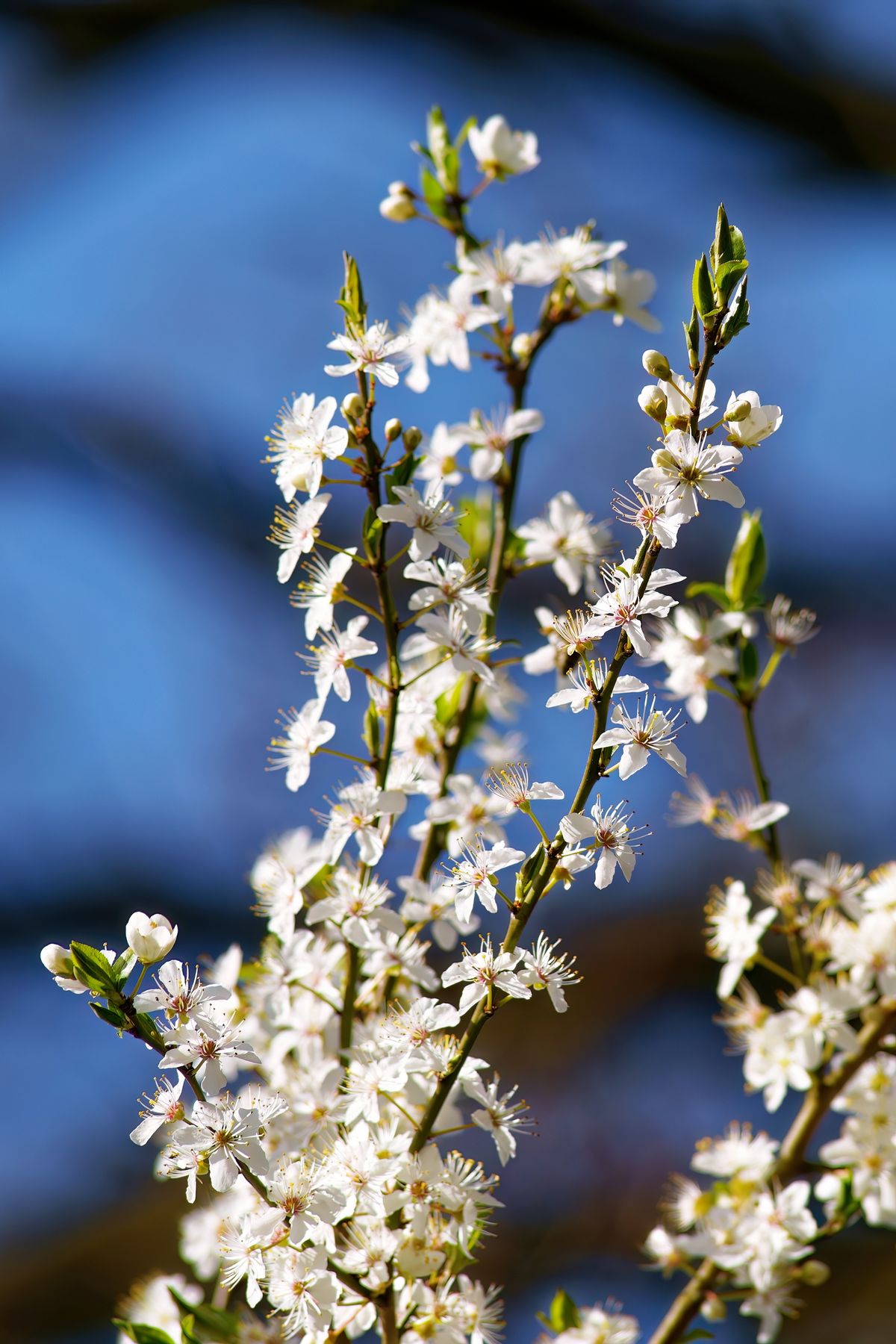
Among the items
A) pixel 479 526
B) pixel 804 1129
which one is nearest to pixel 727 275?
pixel 479 526

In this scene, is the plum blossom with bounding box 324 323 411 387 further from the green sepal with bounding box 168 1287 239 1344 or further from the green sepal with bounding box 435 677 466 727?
the green sepal with bounding box 168 1287 239 1344

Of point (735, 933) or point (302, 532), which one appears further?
point (735, 933)

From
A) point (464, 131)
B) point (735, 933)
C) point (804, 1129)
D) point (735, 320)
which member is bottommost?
point (804, 1129)

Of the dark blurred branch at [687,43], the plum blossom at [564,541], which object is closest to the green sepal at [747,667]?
the plum blossom at [564,541]

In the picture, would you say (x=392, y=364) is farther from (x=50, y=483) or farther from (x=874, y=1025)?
(x=50, y=483)

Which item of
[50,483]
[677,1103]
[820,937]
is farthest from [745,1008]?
[50,483]

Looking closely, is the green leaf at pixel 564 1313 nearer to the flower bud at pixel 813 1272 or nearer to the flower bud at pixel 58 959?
the flower bud at pixel 813 1272

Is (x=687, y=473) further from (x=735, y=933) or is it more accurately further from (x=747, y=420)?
(x=735, y=933)

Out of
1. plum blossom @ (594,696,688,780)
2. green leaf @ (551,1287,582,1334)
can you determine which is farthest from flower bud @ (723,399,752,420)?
green leaf @ (551,1287,582,1334)
